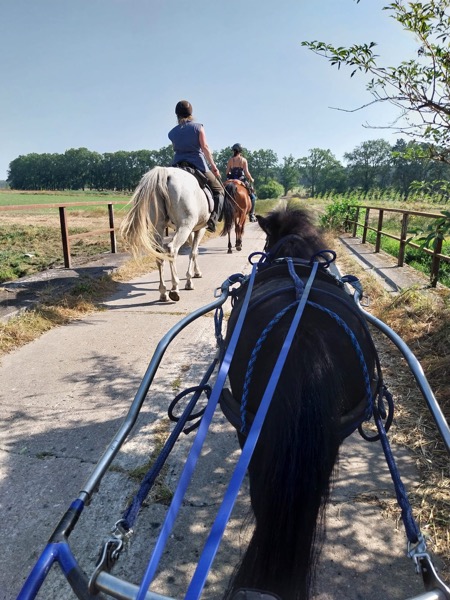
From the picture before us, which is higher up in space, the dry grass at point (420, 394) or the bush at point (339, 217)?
the bush at point (339, 217)

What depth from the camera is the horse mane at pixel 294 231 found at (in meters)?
2.39

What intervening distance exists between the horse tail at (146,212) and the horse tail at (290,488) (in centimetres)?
438

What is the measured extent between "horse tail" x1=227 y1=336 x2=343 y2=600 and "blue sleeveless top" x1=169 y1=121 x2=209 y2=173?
5788mm

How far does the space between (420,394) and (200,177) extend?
4793mm

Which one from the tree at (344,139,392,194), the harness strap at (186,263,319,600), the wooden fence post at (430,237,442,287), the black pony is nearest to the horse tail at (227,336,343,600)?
the black pony

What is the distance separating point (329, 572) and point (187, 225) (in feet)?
15.4

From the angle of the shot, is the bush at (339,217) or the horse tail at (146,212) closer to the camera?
the horse tail at (146,212)

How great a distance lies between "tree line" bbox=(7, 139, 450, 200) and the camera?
298 feet

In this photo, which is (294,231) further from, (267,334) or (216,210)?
(216,210)

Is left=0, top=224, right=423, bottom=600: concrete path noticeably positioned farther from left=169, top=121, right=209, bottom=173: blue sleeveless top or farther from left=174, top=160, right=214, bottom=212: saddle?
left=169, top=121, right=209, bottom=173: blue sleeveless top

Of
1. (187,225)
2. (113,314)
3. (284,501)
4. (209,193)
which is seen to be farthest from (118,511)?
(209,193)

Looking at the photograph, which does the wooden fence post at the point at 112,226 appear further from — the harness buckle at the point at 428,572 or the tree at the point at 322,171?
the tree at the point at 322,171

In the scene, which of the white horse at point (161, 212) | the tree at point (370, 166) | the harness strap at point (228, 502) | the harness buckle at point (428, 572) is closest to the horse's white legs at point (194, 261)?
the white horse at point (161, 212)

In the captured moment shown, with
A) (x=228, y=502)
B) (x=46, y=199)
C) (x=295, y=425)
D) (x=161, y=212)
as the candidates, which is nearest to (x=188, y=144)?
(x=161, y=212)
